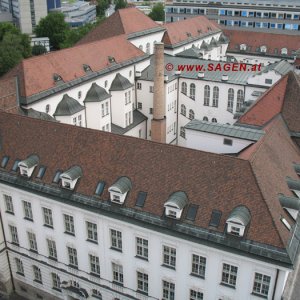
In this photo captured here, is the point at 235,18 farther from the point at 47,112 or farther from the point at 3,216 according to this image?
the point at 3,216

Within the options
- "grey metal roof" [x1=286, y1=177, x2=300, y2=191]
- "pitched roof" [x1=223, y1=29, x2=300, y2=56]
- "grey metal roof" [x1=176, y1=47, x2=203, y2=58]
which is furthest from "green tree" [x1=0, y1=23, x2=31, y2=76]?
"grey metal roof" [x1=286, y1=177, x2=300, y2=191]

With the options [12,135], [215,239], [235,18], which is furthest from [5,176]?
[235,18]

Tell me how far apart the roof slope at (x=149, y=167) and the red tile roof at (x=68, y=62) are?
1095cm

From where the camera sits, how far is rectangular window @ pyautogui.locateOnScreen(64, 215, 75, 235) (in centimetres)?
3638

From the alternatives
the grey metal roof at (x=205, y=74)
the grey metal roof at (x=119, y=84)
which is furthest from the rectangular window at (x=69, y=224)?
the grey metal roof at (x=205, y=74)

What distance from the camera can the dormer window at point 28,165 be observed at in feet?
121

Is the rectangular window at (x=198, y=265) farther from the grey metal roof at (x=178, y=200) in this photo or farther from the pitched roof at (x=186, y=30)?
the pitched roof at (x=186, y=30)

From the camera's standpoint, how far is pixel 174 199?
3094 cm

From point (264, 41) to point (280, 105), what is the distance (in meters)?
60.1

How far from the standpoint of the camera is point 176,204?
30.4 m

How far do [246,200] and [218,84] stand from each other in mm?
38939

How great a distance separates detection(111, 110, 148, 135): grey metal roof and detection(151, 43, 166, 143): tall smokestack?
338cm

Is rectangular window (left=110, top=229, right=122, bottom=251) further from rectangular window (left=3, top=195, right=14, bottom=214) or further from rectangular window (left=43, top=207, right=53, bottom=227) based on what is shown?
rectangular window (left=3, top=195, right=14, bottom=214)

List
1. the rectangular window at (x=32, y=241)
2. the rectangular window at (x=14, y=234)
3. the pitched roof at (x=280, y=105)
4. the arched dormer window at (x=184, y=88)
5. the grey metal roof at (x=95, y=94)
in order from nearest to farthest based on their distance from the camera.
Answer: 1. the rectangular window at (x=32, y=241)
2. the rectangular window at (x=14, y=234)
3. the pitched roof at (x=280, y=105)
4. the grey metal roof at (x=95, y=94)
5. the arched dormer window at (x=184, y=88)
